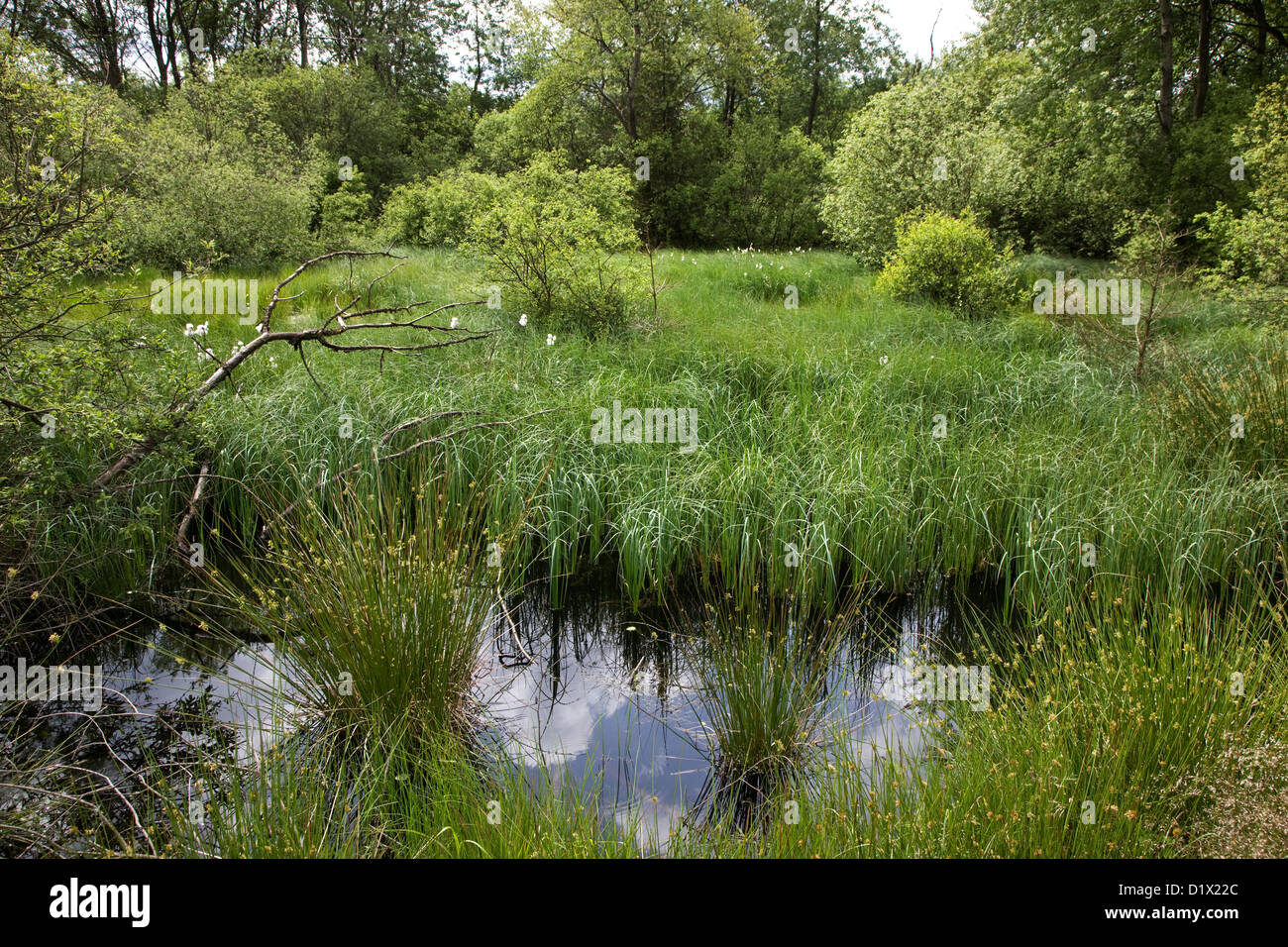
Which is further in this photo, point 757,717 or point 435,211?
point 435,211

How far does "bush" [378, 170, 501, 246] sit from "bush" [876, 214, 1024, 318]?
6.51 m

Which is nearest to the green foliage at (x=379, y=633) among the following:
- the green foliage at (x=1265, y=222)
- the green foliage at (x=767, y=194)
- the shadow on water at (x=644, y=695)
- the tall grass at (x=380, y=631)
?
the tall grass at (x=380, y=631)

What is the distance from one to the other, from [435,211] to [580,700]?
12060 mm

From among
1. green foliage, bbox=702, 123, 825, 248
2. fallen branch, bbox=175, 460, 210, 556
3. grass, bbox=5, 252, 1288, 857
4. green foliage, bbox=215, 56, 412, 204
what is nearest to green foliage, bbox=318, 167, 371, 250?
green foliage, bbox=215, 56, 412, 204

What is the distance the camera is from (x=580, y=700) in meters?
3.64

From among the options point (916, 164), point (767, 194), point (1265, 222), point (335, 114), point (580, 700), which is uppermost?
point (335, 114)

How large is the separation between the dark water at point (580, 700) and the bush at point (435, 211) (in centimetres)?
920

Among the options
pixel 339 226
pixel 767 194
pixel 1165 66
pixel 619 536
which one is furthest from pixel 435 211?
pixel 1165 66

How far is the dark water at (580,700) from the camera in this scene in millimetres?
3021

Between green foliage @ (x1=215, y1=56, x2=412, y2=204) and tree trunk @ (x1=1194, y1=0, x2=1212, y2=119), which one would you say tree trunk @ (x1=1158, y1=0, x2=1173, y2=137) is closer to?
tree trunk @ (x1=1194, y1=0, x2=1212, y2=119)

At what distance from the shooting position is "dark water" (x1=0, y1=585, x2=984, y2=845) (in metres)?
Answer: 3.02

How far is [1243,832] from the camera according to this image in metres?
2.03

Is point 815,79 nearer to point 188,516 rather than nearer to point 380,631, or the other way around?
point 188,516

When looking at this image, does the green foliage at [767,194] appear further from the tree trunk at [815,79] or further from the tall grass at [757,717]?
the tall grass at [757,717]
